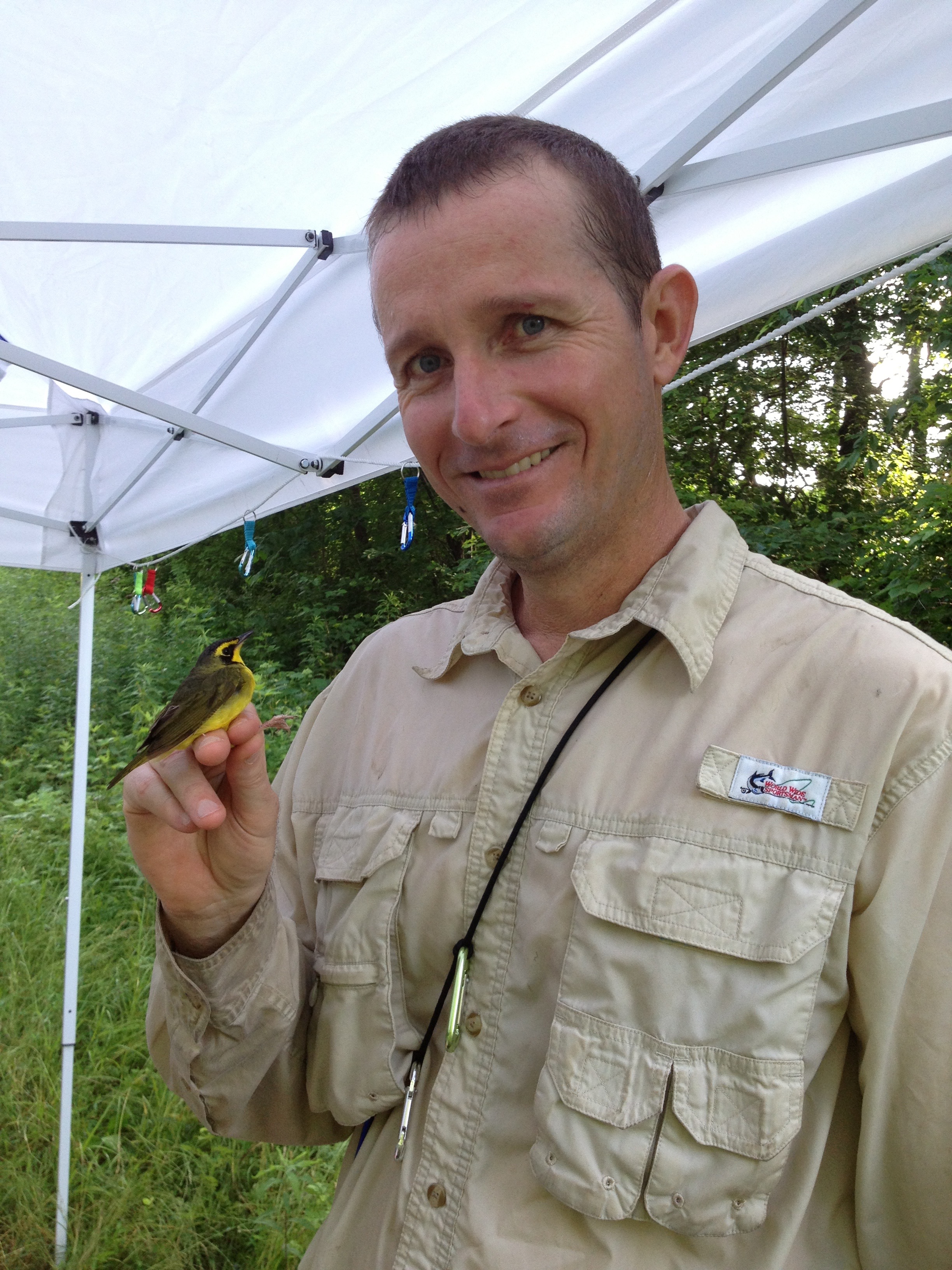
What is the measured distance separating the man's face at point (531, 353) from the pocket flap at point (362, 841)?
0.55 meters

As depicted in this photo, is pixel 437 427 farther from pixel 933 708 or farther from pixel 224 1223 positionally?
pixel 224 1223

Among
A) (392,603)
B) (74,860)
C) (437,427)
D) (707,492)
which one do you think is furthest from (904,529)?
(437,427)

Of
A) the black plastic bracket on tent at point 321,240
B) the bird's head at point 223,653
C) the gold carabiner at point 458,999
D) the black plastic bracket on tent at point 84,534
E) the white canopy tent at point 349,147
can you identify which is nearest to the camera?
the gold carabiner at point 458,999

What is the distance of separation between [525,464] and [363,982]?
98 centimetres

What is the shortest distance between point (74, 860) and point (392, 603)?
8.16m

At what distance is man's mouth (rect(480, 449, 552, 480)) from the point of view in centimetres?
152

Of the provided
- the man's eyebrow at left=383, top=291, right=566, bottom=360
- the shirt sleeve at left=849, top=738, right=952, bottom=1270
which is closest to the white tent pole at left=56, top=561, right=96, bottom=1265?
the man's eyebrow at left=383, top=291, right=566, bottom=360

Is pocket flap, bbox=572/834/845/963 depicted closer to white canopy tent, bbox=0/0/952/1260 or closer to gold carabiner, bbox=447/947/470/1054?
gold carabiner, bbox=447/947/470/1054

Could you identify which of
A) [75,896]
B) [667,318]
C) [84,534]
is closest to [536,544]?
[667,318]

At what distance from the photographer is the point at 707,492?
11.3m

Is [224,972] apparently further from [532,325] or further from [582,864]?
[532,325]

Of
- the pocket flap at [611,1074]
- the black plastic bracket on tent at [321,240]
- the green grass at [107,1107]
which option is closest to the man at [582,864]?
the pocket flap at [611,1074]

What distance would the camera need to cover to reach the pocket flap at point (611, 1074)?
134cm

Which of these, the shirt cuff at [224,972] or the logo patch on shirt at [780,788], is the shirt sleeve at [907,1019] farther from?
the shirt cuff at [224,972]
